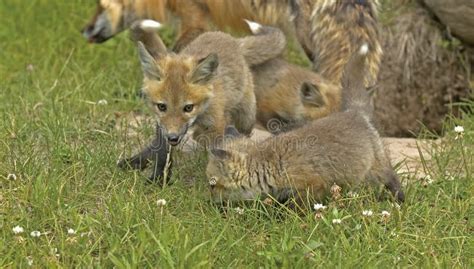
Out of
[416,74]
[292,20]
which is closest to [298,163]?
[292,20]

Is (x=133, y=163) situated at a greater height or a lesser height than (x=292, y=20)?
lesser

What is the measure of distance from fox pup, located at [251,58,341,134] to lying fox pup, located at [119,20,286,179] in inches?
9.6

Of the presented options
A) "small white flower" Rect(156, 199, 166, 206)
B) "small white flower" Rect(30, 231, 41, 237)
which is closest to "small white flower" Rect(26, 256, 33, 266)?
"small white flower" Rect(30, 231, 41, 237)

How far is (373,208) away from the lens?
6043 millimetres

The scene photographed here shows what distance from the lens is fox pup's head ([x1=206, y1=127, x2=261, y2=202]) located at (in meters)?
5.93

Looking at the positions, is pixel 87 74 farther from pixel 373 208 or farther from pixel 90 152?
pixel 373 208

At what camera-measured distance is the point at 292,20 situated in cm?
847

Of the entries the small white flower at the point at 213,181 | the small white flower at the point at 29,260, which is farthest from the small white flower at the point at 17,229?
the small white flower at the point at 213,181

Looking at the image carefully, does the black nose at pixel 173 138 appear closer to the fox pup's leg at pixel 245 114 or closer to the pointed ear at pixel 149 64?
the pointed ear at pixel 149 64

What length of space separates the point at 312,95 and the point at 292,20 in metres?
1.25

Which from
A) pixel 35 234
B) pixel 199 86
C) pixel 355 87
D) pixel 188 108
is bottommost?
pixel 35 234

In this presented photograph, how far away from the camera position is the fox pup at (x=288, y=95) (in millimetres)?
7422

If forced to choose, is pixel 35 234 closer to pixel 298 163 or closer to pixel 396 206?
pixel 298 163

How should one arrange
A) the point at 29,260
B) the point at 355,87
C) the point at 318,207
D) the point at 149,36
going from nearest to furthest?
the point at 29,260 → the point at 318,207 → the point at 355,87 → the point at 149,36
